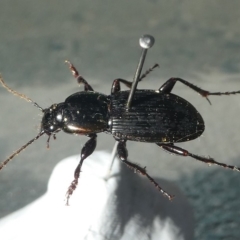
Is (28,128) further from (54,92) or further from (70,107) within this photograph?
(70,107)

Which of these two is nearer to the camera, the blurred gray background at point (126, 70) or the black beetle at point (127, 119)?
the black beetle at point (127, 119)

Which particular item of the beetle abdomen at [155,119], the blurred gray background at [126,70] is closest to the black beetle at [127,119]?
the beetle abdomen at [155,119]

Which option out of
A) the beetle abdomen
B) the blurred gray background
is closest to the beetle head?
the beetle abdomen

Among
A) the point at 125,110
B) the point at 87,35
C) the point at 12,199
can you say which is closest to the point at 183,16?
A: the point at 87,35

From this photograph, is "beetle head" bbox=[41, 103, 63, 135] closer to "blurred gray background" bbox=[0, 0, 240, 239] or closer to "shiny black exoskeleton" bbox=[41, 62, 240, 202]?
"shiny black exoskeleton" bbox=[41, 62, 240, 202]

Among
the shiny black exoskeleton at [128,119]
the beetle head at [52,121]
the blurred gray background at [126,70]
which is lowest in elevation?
the beetle head at [52,121]

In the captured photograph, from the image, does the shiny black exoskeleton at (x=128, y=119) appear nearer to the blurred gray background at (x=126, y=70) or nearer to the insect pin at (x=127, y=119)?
the insect pin at (x=127, y=119)

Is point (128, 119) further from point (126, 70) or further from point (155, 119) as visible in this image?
point (126, 70)

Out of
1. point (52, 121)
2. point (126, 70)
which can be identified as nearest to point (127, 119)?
point (52, 121)
